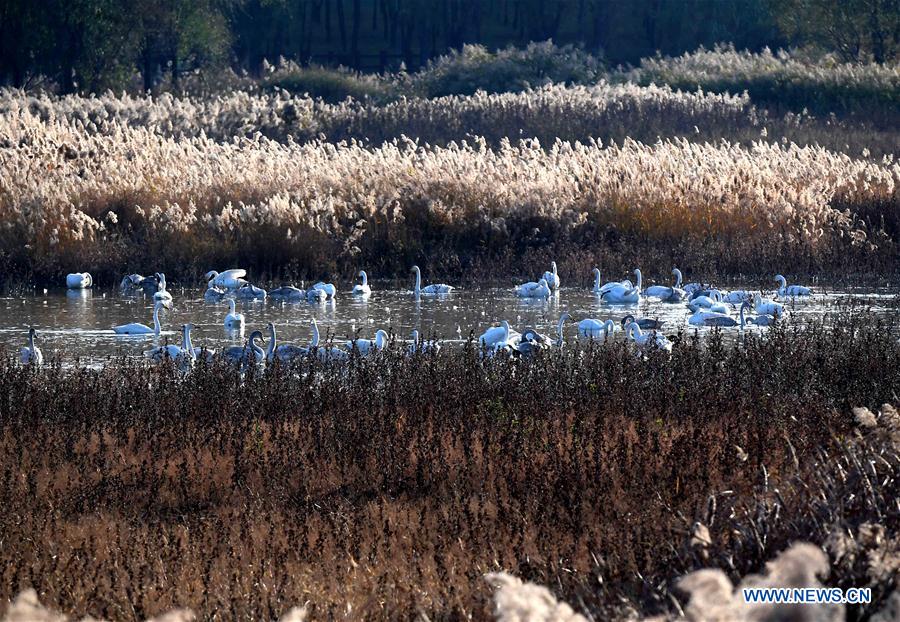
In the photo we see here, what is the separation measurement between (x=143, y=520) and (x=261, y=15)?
5923 centimetres

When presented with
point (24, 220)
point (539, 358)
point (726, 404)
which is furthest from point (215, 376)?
point (24, 220)

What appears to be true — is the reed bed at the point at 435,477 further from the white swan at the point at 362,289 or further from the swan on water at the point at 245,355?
the white swan at the point at 362,289

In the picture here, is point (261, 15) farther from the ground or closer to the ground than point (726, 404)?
farther from the ground

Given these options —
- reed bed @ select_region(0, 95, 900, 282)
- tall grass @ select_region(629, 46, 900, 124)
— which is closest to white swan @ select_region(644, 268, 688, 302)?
reed bed @ select_region(0, 95, 900, 282)

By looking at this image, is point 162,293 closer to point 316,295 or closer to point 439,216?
point 316,295

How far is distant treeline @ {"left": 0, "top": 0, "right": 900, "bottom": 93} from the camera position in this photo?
132 feet

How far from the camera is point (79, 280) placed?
16719 mm

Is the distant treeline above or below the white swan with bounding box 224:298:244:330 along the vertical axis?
above

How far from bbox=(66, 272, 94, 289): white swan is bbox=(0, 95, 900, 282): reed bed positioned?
0.67 metres

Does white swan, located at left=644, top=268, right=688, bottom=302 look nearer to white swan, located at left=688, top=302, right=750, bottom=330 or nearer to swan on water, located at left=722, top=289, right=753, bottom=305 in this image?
swan on water, located at left=722, top=289, right=753, bottom=305

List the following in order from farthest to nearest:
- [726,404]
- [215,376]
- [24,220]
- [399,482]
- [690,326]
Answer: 1. [24,220]
2. [690,326]
3. [215,376]
4. [726,404]
5. [399,482]

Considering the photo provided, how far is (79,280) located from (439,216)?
4.72 meters

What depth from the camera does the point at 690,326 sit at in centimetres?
1338

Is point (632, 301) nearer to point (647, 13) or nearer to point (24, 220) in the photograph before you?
point (24, 220)
